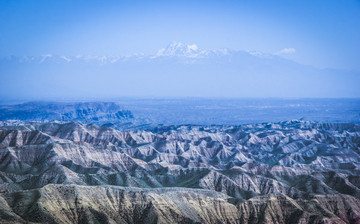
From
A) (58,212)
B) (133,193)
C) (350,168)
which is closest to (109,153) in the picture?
(133,193)

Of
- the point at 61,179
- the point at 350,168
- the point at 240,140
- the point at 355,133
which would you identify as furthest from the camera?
the point at 355,133

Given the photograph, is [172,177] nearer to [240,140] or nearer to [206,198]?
[206,198]

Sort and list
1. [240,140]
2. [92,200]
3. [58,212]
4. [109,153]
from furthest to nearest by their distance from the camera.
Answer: [240,140], [109,153], [92,200], [58,212]

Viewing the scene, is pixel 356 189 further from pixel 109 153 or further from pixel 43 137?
pixel 43 137

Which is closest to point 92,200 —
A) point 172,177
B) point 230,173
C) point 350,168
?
point 172,177

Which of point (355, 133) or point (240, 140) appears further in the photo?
point (355, 133)

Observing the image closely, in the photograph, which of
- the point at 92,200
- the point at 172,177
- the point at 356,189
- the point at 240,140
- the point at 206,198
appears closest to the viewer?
the point at 92,200
